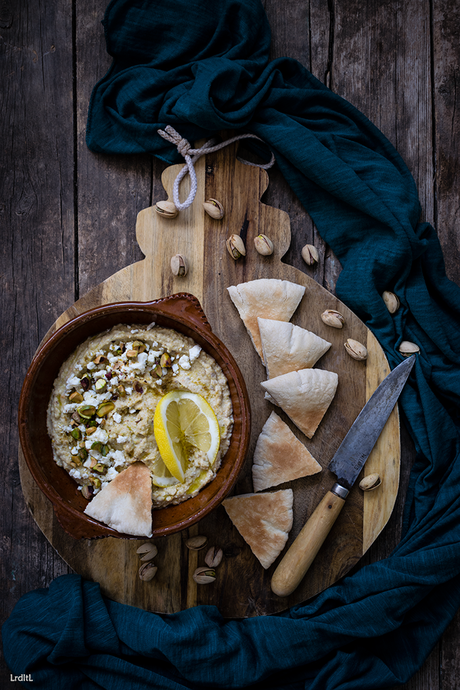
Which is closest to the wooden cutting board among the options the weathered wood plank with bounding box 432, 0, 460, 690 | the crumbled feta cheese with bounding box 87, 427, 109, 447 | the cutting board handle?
the cutting board handle

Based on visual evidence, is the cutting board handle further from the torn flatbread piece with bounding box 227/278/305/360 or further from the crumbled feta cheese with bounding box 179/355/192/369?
the torn flatbread piece with bounding box 227/278/305/360

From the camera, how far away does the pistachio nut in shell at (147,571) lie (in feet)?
6.97

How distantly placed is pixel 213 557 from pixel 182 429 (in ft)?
2.29

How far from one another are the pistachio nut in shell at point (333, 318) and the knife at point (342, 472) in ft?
1.08

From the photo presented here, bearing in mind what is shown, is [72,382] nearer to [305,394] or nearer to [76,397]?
[76,397]

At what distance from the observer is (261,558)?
2.12 meters

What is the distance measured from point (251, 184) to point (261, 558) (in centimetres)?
171

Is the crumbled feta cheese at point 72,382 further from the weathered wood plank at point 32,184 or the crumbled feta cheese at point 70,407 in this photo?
the weathered wood plank at point 32,184

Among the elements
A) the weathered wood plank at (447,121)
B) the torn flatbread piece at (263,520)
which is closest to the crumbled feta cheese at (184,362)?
the torn flatbread piece at (263,520)

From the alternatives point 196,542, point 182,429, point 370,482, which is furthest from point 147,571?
point 370,482

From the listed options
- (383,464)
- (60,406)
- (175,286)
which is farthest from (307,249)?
(60,406)

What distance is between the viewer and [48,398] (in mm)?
1957

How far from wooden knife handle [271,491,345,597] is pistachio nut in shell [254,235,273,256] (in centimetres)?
112

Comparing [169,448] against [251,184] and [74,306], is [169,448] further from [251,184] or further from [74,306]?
[251,184]
